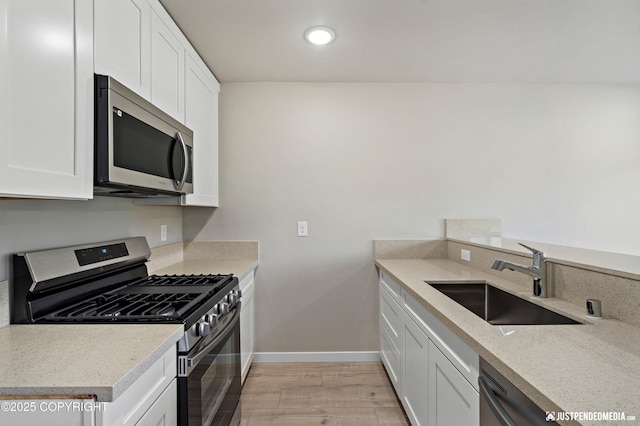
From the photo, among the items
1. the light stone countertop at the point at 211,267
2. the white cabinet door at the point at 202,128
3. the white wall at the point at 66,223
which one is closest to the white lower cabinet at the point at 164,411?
the white wall at the point at 66,223

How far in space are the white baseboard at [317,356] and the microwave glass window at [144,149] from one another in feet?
5.65

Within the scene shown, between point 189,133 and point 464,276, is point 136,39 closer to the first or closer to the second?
point 189,133

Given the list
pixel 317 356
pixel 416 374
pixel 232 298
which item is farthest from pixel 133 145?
pixel 317 356

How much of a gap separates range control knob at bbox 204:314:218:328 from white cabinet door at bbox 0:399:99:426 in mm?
585

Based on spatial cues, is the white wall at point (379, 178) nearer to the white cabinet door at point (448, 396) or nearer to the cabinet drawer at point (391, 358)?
the cabinet drawer at point (391, 358)

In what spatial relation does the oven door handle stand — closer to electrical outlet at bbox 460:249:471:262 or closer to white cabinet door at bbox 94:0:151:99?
white cabinet door at bbox 94:0:151:99

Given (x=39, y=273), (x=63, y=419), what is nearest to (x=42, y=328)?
(x=39, y=273)

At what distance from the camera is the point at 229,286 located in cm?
178

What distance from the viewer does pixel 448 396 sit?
1.30 metres

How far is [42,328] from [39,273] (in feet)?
0.72

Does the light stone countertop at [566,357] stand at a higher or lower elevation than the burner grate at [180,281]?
lower

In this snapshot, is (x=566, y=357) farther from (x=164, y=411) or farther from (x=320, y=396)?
(x=320, y=396)

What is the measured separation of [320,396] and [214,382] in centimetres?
106

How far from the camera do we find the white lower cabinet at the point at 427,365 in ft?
3.78
